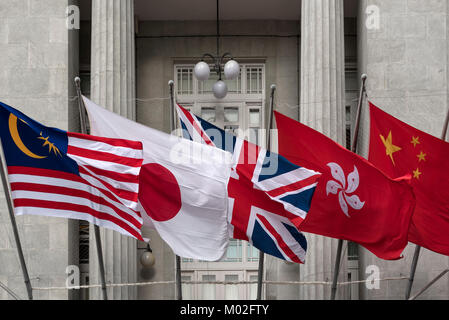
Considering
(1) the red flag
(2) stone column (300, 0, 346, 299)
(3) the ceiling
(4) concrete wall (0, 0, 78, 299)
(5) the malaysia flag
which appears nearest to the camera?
(5) the malaysia flag

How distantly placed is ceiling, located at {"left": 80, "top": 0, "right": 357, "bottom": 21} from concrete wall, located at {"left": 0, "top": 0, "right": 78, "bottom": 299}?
293 cm

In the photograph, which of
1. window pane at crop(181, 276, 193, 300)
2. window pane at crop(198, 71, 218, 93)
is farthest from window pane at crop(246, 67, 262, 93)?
window pane at crop(181, 276, 193, 300)

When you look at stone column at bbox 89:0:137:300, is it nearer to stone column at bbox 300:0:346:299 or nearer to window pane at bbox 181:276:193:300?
window pane at bbox 181:276:193:300

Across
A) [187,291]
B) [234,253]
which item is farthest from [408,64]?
[187,291]

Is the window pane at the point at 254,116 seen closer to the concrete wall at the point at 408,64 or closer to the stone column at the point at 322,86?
the stone column at the point at 322,86

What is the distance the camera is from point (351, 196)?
21.5m

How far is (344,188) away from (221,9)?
1088 centimetres

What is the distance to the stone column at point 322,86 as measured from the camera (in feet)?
84.0

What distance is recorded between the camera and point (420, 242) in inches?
890

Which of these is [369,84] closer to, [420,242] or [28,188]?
[420,242]

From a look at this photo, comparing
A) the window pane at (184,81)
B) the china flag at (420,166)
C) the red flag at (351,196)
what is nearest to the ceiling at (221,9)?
the window pane at (184,81)

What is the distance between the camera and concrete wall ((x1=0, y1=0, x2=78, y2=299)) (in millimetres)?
26078

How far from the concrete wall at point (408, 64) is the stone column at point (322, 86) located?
849 millimetres

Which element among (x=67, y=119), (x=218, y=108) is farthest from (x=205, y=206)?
(x=218, y=108)
